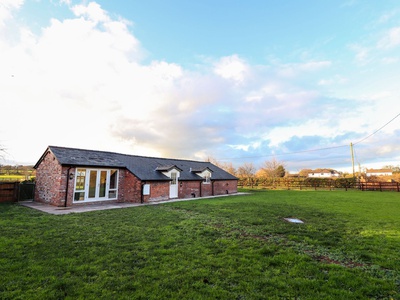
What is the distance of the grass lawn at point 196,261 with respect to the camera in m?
3.18

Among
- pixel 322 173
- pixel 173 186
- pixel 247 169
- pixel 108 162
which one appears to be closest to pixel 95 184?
pixel 108 162

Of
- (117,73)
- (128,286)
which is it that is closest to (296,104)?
(117,73)

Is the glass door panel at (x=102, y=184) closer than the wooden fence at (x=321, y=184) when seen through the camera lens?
Yes

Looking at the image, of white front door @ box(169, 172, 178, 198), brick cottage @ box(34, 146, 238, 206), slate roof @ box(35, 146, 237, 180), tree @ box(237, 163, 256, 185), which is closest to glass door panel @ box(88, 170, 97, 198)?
brick cottage @ box(34, 146, 238, 206)

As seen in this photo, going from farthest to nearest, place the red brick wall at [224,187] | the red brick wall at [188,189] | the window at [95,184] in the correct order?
1. the red brick wall at [224,187]
2. the red brick wall at [188,189]
3. the window at [95,184]

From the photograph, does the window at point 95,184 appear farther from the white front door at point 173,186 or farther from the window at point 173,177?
the window at point 173,177

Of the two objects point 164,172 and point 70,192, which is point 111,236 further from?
point 164,172

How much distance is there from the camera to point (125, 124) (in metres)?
21.8

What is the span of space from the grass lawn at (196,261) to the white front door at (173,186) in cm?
985

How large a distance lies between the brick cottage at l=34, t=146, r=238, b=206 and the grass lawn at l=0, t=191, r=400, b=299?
504 cm

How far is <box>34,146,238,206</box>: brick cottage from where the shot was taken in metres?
12.5

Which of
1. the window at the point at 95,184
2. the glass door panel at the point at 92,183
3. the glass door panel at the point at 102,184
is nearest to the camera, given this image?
the window at the point at 95,184

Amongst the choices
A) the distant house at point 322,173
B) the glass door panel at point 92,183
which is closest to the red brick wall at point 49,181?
the glass door panel at point 92,183

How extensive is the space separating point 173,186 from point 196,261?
538 inches
